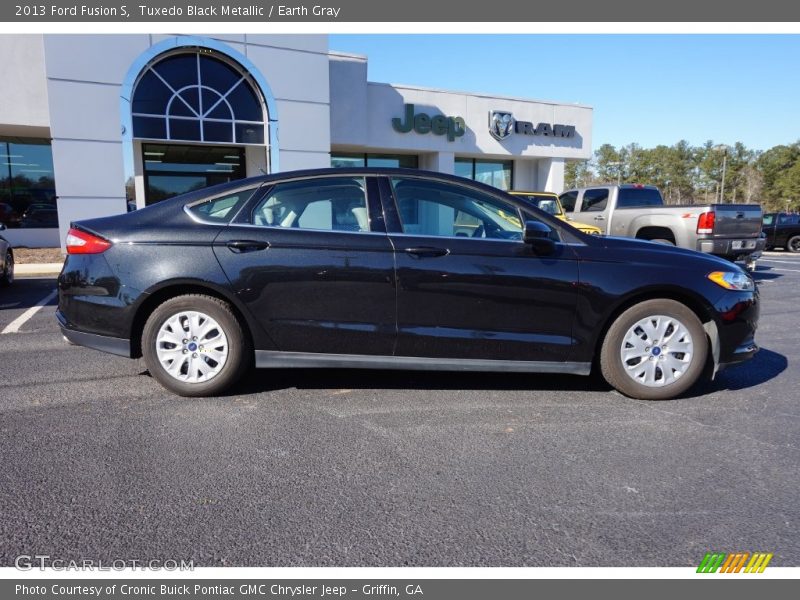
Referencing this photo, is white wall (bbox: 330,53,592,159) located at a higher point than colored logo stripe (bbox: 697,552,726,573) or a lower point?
higher

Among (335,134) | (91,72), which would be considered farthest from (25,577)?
(335,134)

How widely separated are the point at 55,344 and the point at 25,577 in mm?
4149

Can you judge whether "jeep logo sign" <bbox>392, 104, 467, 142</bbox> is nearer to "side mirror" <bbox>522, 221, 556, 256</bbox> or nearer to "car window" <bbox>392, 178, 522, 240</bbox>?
"car window" <bbox>392, 178, 522, 240</bbox>

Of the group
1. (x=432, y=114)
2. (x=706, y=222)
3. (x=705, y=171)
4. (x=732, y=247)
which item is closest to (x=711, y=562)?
(x=706, y=222)

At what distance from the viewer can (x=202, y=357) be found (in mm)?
4059

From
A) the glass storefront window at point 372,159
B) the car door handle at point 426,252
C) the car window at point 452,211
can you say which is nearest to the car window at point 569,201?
the glass storefront window at point 372,159

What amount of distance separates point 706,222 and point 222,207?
8.66 metres

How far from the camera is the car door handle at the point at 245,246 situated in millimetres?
3990

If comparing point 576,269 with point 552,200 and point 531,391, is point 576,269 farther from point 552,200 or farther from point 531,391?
point 552,200

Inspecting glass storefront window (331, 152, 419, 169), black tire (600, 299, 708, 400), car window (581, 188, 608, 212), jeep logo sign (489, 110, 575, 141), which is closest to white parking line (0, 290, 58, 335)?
black tire (600, 299, 708, 400)

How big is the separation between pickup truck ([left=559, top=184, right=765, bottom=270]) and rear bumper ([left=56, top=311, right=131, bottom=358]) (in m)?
8.59

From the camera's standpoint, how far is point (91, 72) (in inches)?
508

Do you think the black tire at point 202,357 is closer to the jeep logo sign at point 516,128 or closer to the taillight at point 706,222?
the taillight at point 706,222

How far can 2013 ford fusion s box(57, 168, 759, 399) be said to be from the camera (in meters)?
3.98
